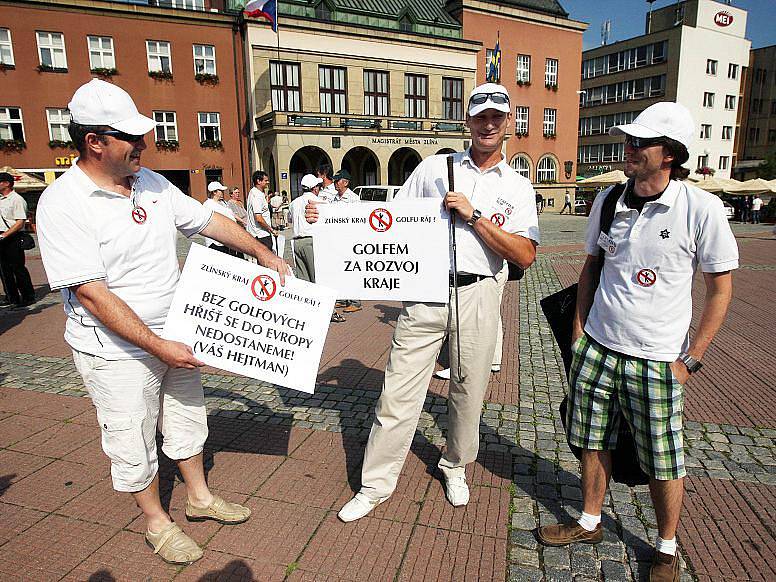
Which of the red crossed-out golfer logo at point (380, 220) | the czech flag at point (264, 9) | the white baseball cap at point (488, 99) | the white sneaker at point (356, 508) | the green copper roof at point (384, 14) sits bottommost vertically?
the white sneaker at point (356, 508)

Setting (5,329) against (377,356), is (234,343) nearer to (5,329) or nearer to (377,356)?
(377,356)

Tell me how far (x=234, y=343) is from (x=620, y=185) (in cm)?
210

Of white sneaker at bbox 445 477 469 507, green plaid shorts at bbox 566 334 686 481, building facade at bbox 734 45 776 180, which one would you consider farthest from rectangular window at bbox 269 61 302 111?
building facade at bbox 734 45 776 180

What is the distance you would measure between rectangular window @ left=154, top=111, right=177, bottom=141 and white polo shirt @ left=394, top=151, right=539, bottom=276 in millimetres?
30757

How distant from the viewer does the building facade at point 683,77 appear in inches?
2200

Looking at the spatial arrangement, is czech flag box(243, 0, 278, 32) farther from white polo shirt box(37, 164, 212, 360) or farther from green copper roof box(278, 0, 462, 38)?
white polo shirt box(37, 164, 212, 360)

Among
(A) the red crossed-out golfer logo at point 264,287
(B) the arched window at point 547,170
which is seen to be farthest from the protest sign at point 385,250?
(B) the arched window at point 547,170

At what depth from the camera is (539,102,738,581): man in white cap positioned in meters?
2.24

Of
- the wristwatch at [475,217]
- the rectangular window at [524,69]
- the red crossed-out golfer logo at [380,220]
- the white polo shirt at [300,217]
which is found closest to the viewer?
the wristwatch at [475,217]

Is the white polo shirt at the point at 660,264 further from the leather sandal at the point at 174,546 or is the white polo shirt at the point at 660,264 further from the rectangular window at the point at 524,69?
the rectangular window at the point at 524,69

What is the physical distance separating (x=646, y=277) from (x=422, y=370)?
124 centimetres

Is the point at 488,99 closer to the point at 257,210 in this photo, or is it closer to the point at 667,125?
the point at 667,125

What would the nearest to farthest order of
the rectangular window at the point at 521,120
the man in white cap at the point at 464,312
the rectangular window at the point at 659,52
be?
1. the man in white cap at the point at 464,312
2. the rectangular window at the point at 521,120
3. the rectangular window at the point at 659,52

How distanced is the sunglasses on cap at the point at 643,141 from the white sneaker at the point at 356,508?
2.27 metres
